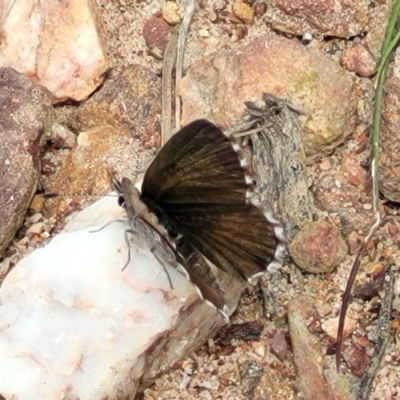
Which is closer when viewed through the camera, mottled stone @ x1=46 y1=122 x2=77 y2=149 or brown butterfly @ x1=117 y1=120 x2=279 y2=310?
brown butterfly @ x1=117 y1=120 x2=279 y2=310

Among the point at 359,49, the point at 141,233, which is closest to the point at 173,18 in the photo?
the point at 359,49

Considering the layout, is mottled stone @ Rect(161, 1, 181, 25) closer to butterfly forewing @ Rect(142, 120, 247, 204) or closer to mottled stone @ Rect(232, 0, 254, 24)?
mottled stone @ Rect(232, 0, 254, 24)

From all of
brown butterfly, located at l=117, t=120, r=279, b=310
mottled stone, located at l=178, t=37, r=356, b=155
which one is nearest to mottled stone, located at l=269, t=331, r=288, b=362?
brown butterfly, located at l=117, t=120, r=279, b=310

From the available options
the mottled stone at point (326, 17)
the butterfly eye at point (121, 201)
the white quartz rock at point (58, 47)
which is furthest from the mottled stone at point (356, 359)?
the white quartz rock at point (58, 47)

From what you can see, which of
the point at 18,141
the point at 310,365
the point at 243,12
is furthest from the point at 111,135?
the point at 310,365

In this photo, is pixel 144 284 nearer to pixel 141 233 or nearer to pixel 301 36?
pixel 141 233

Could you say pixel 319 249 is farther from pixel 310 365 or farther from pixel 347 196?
pixel 310 365
